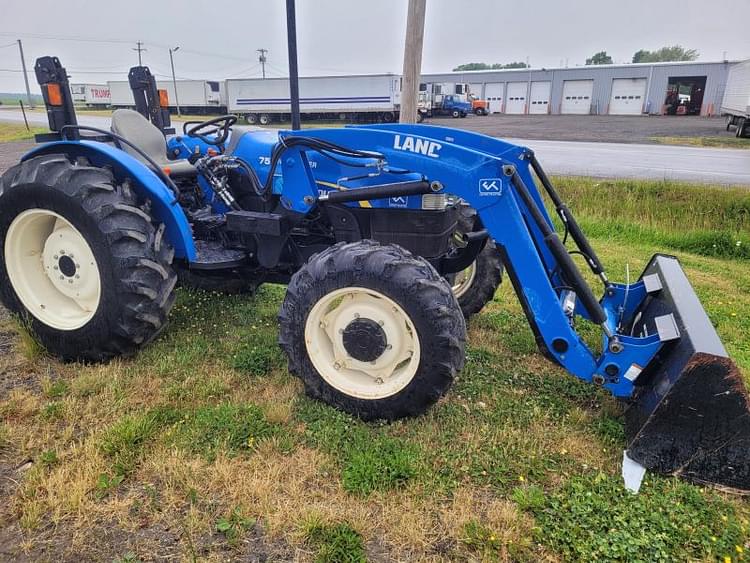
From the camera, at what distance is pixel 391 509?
101 inches

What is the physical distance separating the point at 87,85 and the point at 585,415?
61.8 metres

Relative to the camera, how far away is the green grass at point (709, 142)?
18.8 m

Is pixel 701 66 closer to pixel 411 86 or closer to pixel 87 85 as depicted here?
pixel 411 86

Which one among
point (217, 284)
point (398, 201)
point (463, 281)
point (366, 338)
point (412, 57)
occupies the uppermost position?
point (412, 57)

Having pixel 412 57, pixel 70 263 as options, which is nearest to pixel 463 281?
pixel 70 263

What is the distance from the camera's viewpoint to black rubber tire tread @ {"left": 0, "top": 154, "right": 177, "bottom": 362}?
3.50 m

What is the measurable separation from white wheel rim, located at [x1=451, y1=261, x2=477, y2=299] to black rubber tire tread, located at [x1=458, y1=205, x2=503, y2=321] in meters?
0.02

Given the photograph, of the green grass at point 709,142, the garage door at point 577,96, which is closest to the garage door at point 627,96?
the garage door at point 577,96

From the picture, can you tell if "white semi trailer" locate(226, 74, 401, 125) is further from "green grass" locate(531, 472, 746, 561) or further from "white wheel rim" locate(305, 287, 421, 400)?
"green grass" locate(531, 472, 746, 561)

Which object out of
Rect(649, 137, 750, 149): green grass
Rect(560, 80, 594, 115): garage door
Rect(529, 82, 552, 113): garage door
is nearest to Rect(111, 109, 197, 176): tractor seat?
Rect(649, 137, 750, 149): green grass

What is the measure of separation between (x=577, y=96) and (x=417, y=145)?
47.0 m

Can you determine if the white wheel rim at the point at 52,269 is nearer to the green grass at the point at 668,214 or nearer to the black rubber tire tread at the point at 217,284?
the black rubber tire tread at the point at 217,284

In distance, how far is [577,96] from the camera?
45344 millimetres

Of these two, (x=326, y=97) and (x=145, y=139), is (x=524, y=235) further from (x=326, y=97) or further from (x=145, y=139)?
(x=326, y=97)
